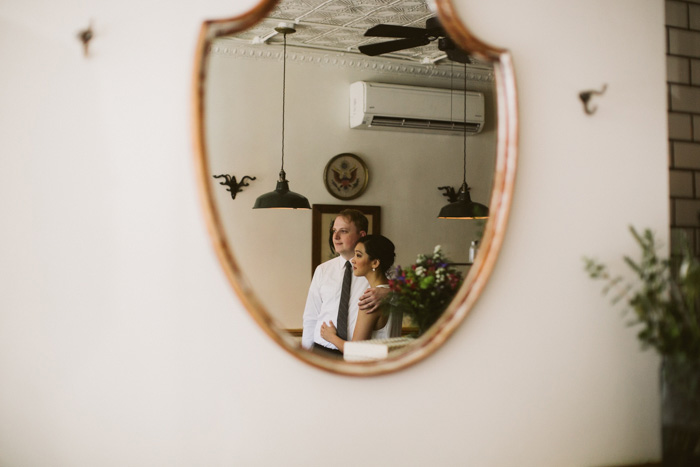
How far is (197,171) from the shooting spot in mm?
1268

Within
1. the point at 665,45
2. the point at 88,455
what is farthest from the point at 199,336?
the point at 665,45

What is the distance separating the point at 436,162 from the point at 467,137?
0.90ft

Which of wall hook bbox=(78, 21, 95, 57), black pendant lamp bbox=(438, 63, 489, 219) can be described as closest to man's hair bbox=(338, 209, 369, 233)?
black pendant lamp bbox=(438, 63, 489, 219)

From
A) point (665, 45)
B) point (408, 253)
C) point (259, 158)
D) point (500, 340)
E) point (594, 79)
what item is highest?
point (665, 45)

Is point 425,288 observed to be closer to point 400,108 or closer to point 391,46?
point 400,108

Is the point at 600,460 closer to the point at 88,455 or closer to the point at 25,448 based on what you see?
the point at 88,455

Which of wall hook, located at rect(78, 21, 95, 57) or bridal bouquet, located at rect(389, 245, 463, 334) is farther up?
wall hook, located at rect(78, 21, 95, 57)

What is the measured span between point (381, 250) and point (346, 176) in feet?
1.54

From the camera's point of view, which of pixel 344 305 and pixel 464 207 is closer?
pixel 344 305

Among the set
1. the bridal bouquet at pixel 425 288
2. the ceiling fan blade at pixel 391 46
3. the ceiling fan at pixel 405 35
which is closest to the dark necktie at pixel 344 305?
the bridal bouquet at pixel 425 288

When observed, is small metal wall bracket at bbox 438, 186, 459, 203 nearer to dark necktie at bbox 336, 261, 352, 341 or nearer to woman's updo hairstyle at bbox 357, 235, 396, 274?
woman's updo hairstyle at bbox 357, 235, 396, 274

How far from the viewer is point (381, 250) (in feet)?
6.49

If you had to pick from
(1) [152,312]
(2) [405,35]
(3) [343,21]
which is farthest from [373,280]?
(3) [343,21]

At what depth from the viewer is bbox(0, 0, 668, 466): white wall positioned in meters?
1.25
